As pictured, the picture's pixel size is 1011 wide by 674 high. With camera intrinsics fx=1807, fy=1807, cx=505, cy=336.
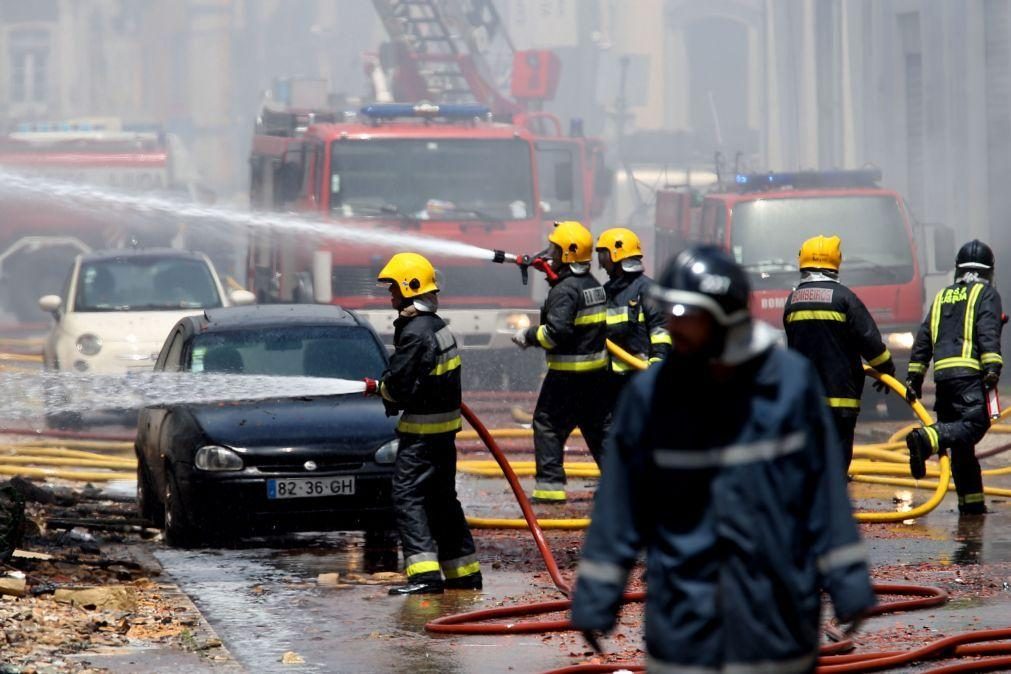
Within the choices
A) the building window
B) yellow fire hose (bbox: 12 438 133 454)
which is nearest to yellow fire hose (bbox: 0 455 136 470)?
yellow fire hose (bbox: 12 438 133 454)

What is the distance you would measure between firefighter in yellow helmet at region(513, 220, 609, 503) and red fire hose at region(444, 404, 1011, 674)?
2147 millimetres

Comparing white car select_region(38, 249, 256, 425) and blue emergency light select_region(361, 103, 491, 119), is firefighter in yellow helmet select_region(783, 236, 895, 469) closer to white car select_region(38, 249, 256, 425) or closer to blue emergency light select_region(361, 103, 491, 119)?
white car select_region(38, 249, 256, 425)

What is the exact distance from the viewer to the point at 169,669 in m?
6.59

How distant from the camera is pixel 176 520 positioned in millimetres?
9352

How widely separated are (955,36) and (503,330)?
7.81 metres

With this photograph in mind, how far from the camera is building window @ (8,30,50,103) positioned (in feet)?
183

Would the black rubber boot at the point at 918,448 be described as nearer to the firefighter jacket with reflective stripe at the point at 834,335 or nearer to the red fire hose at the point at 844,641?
the firefighter jacket with reflective stripe at the point at 834,335

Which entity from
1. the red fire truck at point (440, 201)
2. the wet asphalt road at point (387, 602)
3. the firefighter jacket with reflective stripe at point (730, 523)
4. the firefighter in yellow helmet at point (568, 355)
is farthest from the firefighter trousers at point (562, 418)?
the firefighter jacket with reflective stripe at point (730, 523)

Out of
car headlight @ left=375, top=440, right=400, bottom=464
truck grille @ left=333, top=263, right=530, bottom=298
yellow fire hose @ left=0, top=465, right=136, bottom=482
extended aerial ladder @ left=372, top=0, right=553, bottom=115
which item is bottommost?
yellow fire hose @ left=0, top=465, right=136, bottom=482

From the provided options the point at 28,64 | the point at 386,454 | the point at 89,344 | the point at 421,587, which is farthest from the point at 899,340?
the point at 28,64

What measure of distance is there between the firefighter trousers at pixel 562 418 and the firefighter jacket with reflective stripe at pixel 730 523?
6642 millimetres

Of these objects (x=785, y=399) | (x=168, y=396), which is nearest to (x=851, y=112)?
(x=168, y=396)

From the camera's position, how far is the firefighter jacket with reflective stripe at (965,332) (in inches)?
381

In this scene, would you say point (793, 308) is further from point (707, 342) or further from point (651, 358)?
point (707, 342)
